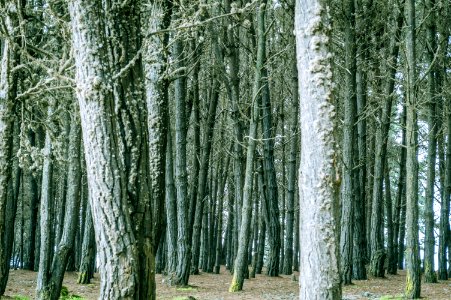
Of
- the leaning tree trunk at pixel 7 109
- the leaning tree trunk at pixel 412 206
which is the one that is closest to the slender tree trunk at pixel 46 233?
the leaning tree trunk at pixel 7 109

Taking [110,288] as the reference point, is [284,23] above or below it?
above

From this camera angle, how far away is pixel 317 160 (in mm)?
5656

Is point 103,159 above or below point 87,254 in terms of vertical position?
above

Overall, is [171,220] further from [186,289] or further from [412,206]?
[412,206]

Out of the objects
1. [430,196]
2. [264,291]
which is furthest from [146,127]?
[430,196]

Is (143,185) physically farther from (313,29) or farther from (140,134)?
(313,29)

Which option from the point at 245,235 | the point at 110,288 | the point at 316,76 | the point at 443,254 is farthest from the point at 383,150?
the point at 110,288

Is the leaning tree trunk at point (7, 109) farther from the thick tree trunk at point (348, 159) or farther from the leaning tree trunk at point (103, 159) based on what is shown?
the thick tree trunk at point (348, 159)

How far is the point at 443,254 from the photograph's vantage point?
2186 centimetres

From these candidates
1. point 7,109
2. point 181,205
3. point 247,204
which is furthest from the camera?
point 181,205

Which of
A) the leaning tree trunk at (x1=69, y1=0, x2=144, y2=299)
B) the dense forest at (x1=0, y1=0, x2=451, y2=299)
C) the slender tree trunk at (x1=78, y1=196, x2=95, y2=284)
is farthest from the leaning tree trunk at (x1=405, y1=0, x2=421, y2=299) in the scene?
the slender tree trunk at (x1=78, y1=196, x2=95, y2=284)

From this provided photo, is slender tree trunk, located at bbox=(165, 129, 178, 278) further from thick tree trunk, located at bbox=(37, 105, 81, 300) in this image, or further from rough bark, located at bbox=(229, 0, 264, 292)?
thick tree trunk, located at bbox=(37, 105, 81, 300)

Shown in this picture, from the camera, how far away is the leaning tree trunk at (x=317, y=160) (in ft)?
18.1

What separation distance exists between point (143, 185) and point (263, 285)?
41.3 feet
